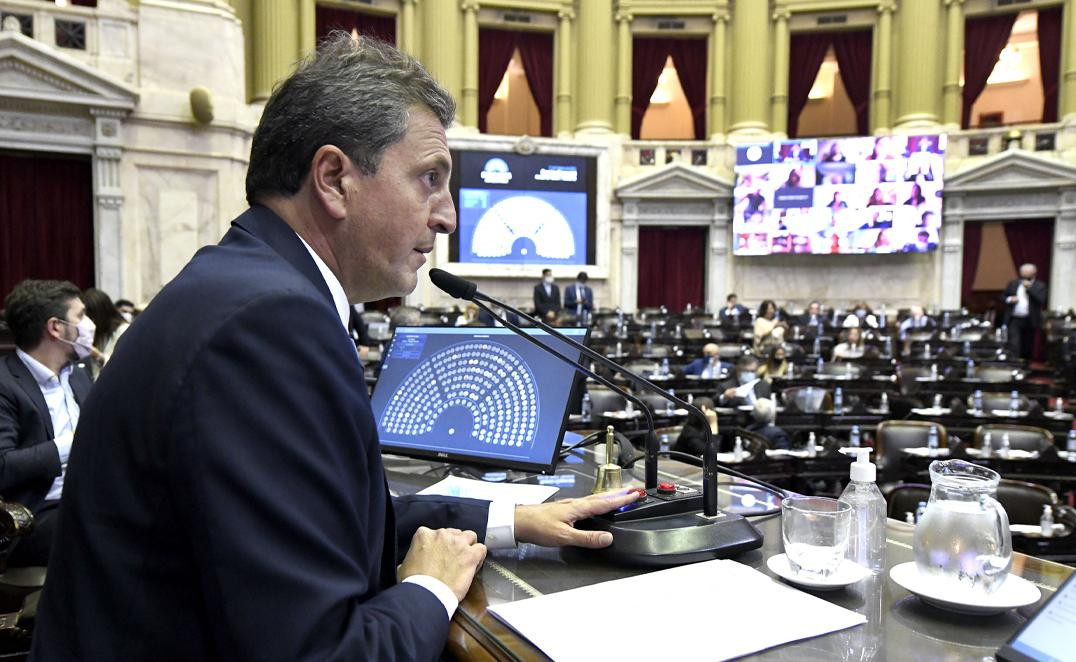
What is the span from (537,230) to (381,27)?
17.8 ft

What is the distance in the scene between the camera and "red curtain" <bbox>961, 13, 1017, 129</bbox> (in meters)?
15.3

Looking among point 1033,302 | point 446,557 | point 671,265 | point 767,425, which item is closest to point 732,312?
point 671,265

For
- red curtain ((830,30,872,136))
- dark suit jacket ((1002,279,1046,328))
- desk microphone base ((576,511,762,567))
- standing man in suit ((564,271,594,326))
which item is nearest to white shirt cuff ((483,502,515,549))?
desk microphone base ((576,511,762,567))

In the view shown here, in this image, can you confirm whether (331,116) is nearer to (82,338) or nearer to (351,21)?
(82,338)

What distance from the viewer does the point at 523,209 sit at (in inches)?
562

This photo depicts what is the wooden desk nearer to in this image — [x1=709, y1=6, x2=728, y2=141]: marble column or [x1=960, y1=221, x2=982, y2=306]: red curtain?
[x1=709, y1=6, x2=728, y2=141]: marble column

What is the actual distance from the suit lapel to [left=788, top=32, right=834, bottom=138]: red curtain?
16.3m

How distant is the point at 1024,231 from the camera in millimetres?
14727


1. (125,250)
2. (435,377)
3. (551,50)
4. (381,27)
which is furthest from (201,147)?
(435,377)

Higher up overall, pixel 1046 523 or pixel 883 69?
pixel 883 69

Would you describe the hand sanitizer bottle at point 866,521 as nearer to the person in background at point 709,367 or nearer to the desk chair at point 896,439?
the desk chair at point 896,439

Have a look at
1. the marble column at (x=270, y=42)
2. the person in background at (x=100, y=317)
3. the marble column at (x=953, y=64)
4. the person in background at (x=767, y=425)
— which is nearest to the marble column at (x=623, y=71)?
the marble column at (x=953, y=64)

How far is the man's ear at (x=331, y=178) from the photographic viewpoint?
95 centimetres

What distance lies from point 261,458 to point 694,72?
17468 mm
